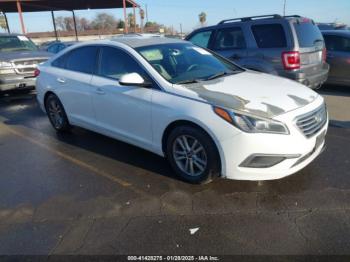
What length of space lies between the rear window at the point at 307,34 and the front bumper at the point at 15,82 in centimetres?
684

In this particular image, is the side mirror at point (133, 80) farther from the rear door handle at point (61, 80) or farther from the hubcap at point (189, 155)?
the rear door handle at point (61, 80)

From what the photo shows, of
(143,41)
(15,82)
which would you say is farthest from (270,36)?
(15,82)

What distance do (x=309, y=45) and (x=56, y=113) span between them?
16.9 ft

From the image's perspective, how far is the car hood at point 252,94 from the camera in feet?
11.5

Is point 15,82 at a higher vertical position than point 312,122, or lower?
lower

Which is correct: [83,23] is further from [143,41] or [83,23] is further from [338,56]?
[143,41]

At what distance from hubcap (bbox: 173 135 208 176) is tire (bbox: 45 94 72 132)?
2.68 meters

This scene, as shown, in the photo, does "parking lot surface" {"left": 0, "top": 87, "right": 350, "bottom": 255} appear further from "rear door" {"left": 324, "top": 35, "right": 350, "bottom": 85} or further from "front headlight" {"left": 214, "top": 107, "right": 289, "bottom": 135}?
"rear door" {"left": 324, "top": 35, "right": 350, "bottom": 85}

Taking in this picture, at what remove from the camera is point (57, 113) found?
20.0ft

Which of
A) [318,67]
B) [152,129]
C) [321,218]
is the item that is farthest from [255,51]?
[321,218]

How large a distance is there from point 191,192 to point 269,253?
122cm

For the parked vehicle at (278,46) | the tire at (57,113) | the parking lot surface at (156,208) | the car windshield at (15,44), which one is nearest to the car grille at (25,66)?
the car windshield at (15,44)

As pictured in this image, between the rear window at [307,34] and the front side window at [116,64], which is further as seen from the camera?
the rear window at [307,34]

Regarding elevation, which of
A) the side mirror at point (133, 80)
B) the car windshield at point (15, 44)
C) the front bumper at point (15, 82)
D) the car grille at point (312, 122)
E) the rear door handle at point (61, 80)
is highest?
the side mirror at point (133, 80)
